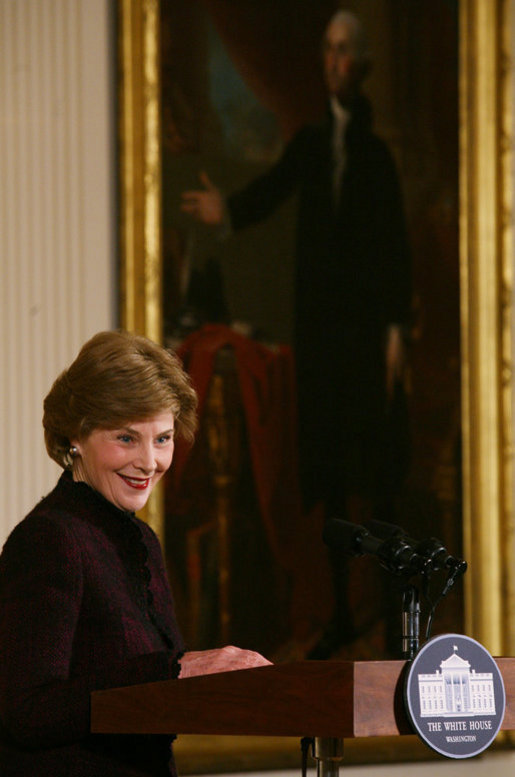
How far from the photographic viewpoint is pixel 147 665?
7.80 ft

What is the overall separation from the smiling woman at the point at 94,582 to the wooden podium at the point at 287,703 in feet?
0.44

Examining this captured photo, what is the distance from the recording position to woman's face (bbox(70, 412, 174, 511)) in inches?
112

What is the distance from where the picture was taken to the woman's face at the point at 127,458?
2846 millimetres

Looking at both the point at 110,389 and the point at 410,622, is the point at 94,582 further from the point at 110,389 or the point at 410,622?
the point at 410,622

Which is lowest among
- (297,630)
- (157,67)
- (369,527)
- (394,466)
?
(297,630)

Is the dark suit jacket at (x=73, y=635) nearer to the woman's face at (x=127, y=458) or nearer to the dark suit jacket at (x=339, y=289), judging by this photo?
the woman's face at (x=127, y=458)

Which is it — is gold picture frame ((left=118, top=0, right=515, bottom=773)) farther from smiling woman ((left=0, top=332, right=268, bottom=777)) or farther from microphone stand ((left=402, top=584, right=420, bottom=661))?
microphone stand ((left=402, top=584, right=420, bottom=661))

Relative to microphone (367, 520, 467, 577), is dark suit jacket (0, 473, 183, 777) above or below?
below

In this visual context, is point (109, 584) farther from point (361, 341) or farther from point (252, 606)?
point (361, 341)

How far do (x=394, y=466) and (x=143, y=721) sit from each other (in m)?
3.56

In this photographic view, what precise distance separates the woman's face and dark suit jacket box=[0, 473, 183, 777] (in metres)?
0.04

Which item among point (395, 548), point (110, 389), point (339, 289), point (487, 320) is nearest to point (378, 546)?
point (395, 548)

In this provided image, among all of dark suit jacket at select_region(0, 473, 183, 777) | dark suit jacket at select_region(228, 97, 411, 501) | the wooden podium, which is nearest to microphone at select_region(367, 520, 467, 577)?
the wooden podium

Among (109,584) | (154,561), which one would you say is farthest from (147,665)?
(154,561)
